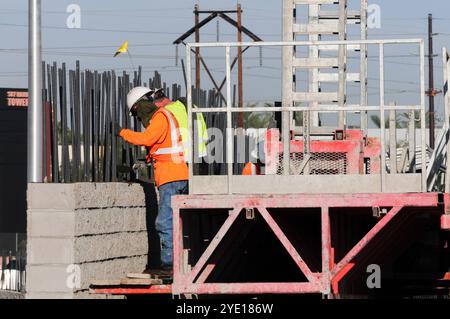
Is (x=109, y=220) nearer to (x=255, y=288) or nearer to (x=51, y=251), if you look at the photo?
(x=51, y=251)

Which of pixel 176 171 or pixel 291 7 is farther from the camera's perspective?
pixel 291 7

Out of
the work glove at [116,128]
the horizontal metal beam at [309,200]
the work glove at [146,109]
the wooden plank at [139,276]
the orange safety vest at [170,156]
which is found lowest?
the wooden plank at [139,276]

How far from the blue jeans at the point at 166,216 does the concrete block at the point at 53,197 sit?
48.0 inches

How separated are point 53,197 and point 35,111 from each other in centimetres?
144

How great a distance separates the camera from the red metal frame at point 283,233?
38.1ft

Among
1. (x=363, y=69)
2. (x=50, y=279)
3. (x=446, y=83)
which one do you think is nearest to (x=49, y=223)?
(x=50, y=279)

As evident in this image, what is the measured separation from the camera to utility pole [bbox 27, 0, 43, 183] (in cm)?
1298

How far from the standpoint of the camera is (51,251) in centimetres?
1203

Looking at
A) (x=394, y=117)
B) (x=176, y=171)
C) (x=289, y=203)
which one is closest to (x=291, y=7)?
(x=394, y=117)

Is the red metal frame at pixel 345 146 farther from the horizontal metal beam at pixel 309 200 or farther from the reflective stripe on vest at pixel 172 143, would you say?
the horizontal metal beam at pixel 309 200

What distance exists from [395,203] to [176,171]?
264 cm

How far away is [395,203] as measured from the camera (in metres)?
11.6

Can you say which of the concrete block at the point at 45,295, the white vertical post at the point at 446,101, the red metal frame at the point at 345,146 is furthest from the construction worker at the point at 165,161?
the white vertical post at the point at 446,101

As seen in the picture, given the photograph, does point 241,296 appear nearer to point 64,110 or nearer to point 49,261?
point 49,261
